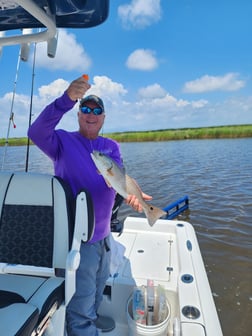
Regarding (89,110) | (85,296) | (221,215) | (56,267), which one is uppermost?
(89,110)

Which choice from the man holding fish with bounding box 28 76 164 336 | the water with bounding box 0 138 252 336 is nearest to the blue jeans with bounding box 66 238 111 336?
the man holding fish with bounding box 28 76 164 336

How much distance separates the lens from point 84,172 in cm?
209

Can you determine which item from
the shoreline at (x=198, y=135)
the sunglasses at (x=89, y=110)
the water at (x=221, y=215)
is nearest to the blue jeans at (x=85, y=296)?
the sunglasses at (x=89, y=110)

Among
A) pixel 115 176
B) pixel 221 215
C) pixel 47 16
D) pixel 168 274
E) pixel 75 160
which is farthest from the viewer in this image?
pixel 221 215

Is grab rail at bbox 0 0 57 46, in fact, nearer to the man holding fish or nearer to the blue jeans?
the man holding fish

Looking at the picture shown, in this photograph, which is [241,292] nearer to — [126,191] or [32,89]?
[126,191]

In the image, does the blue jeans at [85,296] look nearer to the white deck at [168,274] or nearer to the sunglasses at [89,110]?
the white deck at [168,274]

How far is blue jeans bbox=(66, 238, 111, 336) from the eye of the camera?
78.4 inches

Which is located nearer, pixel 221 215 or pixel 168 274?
Answer: pixel 168 274

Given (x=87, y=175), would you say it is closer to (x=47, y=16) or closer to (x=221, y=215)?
(x=47, y=16)

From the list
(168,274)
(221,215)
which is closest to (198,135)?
(221,215)

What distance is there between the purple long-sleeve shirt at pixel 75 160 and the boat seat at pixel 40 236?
134 mm

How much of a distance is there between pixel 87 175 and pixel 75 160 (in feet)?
0.53

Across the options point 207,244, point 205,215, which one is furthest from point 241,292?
point 205,215
